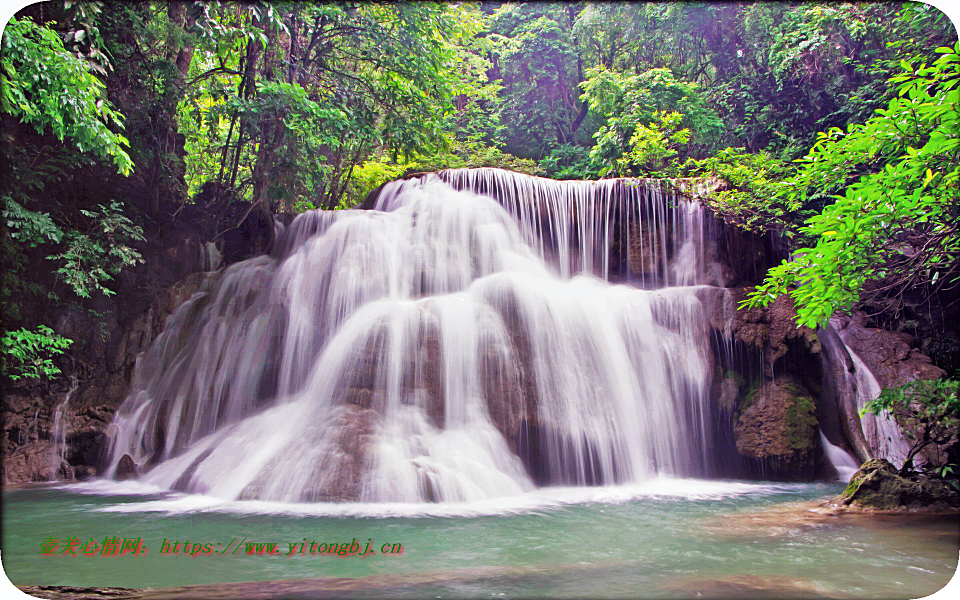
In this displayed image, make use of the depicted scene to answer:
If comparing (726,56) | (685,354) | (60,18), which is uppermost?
(726,56)

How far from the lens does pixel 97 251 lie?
669 cm

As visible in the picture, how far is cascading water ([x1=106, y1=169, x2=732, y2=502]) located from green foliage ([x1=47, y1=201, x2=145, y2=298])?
1132mm

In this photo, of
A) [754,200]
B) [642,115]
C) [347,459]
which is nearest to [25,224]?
[347,459]

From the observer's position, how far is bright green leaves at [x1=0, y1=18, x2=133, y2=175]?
163 inches

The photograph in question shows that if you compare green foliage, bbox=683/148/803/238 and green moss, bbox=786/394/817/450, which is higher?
green foliage, bbox=683/148/803/238

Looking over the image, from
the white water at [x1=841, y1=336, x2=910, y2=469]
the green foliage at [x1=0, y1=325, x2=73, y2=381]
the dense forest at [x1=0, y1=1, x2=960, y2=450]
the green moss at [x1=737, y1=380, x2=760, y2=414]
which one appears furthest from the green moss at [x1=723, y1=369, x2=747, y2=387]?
the green foliage at [x1=0, y1=325, x2=73, y2=381]

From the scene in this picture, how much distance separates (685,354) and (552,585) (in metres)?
4.59

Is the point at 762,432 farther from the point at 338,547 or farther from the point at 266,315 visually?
the point at 266,315

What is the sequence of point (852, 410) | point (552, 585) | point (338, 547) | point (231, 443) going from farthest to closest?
point (852, 410) → point (231, 443) → point (338, 547) → point (552, 585)

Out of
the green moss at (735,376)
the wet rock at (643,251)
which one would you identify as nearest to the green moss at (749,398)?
the green moss at (735,376)

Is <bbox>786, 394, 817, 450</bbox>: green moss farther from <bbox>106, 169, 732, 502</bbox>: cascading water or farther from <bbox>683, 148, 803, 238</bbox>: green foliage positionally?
<bbox>683, 148, 803, 238</bbox>: green foliage

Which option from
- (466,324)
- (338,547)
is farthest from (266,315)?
(338,547)

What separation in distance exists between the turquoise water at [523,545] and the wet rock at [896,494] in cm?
Result: 26

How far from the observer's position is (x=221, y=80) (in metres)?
8.55
